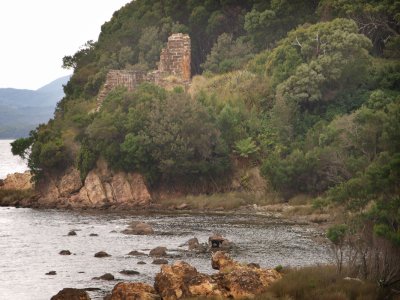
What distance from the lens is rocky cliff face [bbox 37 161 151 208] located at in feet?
368

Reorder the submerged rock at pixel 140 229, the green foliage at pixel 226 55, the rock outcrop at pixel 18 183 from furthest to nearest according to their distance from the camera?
the green foliage at pixel 226 55 → the rock outcrop at pixel 18 183 → the submerged rock at pixel 140 229

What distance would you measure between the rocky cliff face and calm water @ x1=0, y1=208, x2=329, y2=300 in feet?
20.3

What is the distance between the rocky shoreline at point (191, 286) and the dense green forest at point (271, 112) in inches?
1341

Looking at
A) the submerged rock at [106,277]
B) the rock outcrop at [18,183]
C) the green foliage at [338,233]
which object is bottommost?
the submerged rock at [106,277]

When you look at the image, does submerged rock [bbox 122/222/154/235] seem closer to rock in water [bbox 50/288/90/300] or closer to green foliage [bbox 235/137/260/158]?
green foliage [bbox 235/137/260/158]

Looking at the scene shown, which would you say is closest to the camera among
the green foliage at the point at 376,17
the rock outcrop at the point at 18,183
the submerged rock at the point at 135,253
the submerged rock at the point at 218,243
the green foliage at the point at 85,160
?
the submerged rock at the point at 135,253

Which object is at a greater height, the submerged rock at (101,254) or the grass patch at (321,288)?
the grass patch at (321,288)

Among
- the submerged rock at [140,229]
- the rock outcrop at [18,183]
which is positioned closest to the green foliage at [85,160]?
the rock outcrop at [18,183]

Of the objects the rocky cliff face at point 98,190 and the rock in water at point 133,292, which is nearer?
the rock in water at point 133,292

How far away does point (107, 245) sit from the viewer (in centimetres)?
8031

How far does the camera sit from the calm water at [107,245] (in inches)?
2547

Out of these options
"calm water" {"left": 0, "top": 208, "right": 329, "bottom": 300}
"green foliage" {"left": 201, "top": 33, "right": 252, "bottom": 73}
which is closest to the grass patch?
"calm water" {"left": 0, "top": 208, "right": 329, "bottom": 300}

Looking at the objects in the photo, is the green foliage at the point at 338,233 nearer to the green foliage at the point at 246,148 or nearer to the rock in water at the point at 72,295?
the rock in water at the point at 72,295

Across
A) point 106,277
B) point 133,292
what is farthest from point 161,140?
point 133,292
